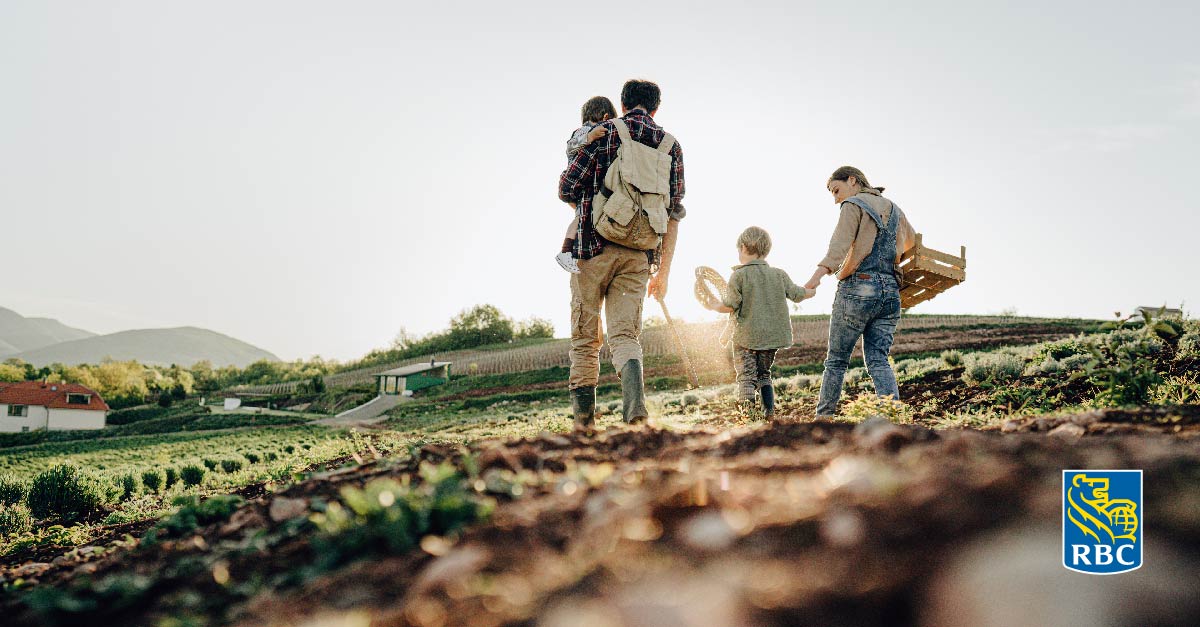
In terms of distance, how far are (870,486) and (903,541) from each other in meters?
0.27

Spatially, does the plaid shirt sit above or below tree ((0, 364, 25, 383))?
above

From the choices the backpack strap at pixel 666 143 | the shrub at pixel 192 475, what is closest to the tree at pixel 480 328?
the shrub at pixel 192 475

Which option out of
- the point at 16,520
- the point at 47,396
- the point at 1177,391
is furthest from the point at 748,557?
the point at 47,396

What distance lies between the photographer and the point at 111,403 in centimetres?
5828

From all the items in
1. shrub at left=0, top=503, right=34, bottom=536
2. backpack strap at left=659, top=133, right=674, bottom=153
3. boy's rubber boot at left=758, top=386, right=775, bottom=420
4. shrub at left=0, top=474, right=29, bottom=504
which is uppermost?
backpack strap at left=659, top=133, right=674, bottom=153

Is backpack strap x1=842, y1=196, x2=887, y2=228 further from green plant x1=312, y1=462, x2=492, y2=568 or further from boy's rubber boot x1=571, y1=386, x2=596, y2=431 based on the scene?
green plant x1=312, y1=462, x2=492, y2=568

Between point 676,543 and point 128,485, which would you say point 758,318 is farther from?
point 128,485

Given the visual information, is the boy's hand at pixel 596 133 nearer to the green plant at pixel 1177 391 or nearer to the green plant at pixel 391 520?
the green plant at pixel 391 520

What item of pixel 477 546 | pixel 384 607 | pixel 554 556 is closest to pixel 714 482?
pixel 554 556

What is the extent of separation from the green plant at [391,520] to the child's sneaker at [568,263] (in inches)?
106

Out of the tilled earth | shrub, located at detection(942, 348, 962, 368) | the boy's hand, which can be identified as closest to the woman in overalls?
the boy's hand

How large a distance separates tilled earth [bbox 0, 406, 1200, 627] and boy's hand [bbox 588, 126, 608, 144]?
2.81 m

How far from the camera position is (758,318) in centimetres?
582

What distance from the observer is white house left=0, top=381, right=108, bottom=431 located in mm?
47844
